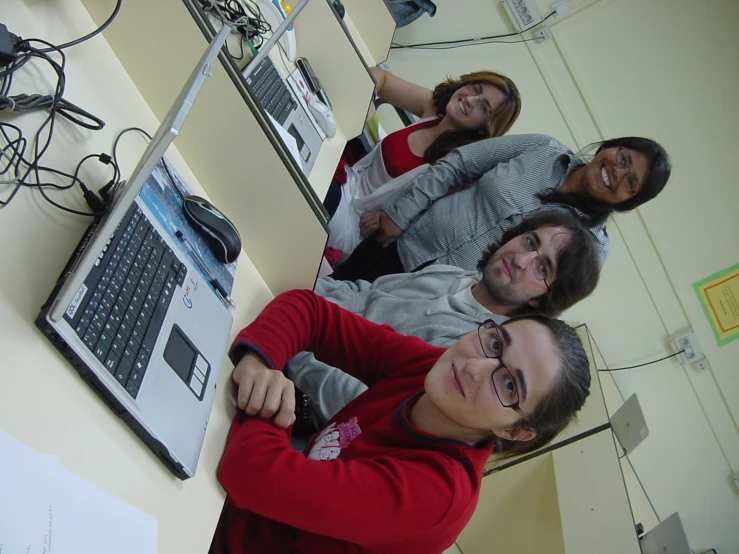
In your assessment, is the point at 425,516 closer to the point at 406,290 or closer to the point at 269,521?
the point at 269,521

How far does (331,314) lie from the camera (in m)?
0.97

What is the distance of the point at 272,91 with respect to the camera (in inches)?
48.0

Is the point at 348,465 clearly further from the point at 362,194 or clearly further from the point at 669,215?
the point at 669,215

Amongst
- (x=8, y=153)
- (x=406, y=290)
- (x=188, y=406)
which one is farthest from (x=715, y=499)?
(x=8, y=153)

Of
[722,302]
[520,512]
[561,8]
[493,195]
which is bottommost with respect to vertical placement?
[722,302]

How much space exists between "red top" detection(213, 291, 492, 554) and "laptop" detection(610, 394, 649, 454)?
3.33 ft

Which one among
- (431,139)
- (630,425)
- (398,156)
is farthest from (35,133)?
(630,425)

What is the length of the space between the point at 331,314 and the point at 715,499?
224 cm

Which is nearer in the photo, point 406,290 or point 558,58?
point 406,290

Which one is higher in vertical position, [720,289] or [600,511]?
[600,511]

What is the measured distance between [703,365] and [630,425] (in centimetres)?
96

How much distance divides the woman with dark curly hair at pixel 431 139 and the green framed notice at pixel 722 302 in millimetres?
1291

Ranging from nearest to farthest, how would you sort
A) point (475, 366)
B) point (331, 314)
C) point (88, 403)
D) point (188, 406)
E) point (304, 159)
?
1. point (88, 403)
2. point (188, 406)
3. point (475, 366)
4. point (331, 314)
5. point (304, 159)

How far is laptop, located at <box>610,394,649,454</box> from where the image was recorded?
1590 mm
